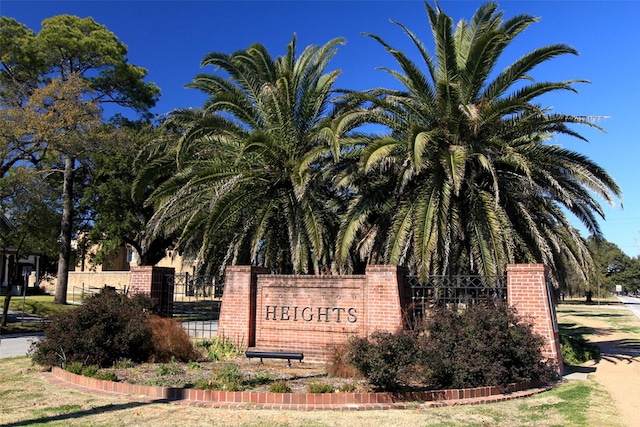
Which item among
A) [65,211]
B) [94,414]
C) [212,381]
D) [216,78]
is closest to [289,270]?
[216,78]

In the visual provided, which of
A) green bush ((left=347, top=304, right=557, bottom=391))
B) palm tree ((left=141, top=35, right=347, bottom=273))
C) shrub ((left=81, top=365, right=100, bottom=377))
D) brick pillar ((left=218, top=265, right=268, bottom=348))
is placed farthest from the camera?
palm tree ((left=141, top=35, right=347, bottom=273))

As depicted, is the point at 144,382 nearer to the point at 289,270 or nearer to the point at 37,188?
the point at 289,270

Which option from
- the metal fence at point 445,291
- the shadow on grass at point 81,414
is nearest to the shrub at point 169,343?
the shadow on grass at point 81,414

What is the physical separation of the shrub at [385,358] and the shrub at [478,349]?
18.6 inches

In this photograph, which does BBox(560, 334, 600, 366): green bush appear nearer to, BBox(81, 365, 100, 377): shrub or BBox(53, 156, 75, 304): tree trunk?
BBox(81, 365, 100, 377): shrub

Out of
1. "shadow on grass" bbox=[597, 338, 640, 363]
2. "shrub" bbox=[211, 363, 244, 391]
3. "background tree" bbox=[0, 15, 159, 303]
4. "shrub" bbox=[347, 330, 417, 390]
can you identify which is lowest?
"shadow on grass" bbox=[597, 338, 640, 363]

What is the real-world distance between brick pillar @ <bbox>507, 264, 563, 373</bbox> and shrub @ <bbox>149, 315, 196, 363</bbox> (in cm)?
683

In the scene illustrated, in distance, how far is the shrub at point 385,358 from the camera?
786cm

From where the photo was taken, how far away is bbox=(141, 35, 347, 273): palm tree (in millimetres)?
15203

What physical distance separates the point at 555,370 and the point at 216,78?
13.2 m

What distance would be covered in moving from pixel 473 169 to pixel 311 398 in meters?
8.13

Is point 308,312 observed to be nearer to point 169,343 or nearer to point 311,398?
point 169,343

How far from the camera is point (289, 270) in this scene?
54.5 feet

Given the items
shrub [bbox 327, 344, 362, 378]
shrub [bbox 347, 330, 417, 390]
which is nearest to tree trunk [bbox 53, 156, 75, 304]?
shrub [bbox 327, 344, 362, 378]
